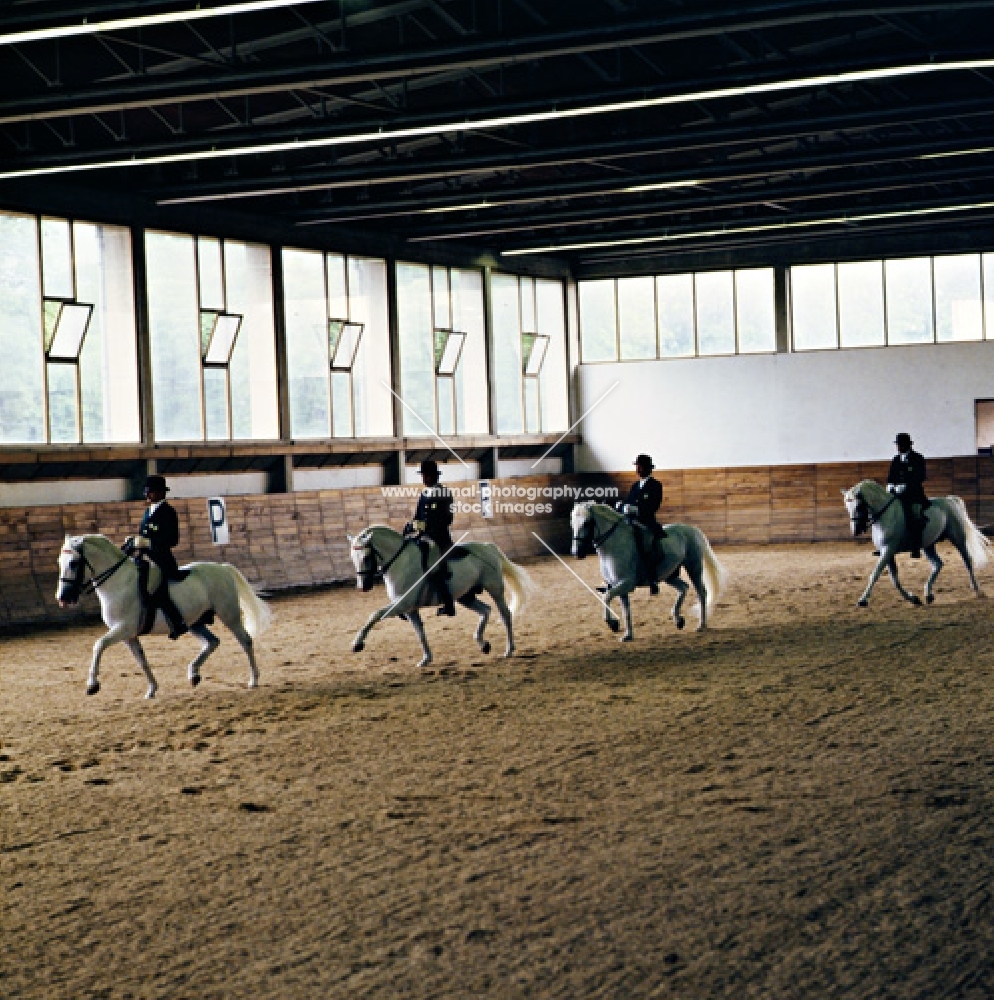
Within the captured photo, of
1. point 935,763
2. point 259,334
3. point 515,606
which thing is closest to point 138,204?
point 259,334

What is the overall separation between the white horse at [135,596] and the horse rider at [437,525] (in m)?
1.65

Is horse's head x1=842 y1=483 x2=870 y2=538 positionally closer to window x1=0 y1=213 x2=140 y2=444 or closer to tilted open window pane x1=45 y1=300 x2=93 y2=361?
window x1=0 y1=213 x2=140 y2=444

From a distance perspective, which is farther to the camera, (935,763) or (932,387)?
(932,387)

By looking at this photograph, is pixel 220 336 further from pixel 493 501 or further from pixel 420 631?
pixel 420 631

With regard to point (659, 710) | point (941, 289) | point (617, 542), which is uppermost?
point (941, 289)

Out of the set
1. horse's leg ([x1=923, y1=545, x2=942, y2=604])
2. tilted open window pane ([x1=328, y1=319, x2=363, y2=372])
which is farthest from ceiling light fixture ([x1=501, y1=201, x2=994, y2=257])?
horse's leg ([x1=923, y1=545, x2=942, y2=604])

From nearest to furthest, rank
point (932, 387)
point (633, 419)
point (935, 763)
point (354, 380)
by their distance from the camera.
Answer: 1. point (935, 763)
2. point (354, 380)
3. point (932, 387)
4. point (633, 419)

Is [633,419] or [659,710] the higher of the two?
[633,419]

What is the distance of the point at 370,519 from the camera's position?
24.9 metres

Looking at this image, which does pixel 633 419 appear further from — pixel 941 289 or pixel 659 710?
pixel 659 710

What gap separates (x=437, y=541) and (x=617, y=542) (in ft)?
7.51

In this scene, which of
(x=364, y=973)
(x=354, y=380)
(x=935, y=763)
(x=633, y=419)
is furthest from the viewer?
(x=633, y=419)

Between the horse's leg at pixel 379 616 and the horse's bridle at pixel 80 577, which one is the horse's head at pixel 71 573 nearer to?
the horse's bridle at pixel 80 577

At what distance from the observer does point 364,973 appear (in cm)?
493
